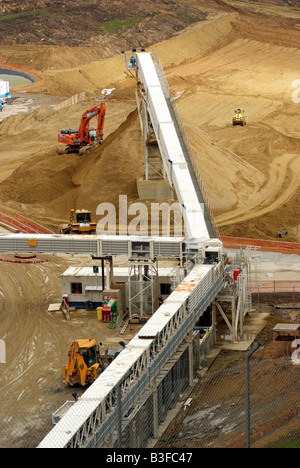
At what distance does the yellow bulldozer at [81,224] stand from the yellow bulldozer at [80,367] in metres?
22.5

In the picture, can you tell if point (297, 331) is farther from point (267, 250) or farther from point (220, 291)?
point (267, 250)

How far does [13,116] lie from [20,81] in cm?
2089

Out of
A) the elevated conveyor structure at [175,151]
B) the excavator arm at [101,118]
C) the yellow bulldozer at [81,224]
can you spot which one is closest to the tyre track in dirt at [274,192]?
the elevated conveyor structure at [175,151]

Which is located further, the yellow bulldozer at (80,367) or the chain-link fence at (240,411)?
the yellow bulldozer at (80,367)

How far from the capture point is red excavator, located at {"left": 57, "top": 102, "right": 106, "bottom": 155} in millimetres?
83562

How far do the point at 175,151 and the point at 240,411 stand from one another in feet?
94.3

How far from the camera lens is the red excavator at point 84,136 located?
8356 centimetres

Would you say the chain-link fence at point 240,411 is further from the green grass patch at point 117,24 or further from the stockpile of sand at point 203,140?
the green grass patch at point 117,24

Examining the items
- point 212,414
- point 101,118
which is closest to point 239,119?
point 101,118

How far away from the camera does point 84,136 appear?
3310 inches

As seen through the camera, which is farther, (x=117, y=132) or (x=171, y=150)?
(x=117, y=132)

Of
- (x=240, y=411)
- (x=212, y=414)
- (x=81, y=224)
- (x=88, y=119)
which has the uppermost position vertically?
(x=88, y=119)

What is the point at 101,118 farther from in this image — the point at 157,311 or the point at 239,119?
→ the point at 157,311
